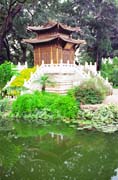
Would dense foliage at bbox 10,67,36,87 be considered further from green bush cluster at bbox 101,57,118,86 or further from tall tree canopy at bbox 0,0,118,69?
tall tree canopy at bbox 0,0,118,69

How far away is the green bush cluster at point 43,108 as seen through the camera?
1848cm

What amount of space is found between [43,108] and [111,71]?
16841 millimetres

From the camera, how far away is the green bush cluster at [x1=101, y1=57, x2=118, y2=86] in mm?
31828

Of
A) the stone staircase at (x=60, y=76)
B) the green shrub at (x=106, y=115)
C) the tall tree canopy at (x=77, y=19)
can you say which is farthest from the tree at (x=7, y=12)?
the green shrub at (x=106, y=115)

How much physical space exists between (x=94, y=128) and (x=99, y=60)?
26148mm

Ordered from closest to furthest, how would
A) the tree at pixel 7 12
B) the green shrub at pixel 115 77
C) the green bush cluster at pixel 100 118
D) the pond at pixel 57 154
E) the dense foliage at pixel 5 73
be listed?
the pond at pixel 57 154 < the green bush cluster at pixel 100 118 < the dense foliage at pixel 5 73 < the tree at pixel 7 12 < the green shrub at pixel 115 77

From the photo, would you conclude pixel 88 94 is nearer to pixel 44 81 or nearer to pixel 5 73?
pixel 44 81

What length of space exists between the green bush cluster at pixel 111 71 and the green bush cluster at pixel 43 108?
1369 cm

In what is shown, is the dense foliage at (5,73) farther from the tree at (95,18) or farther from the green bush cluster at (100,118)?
the tree at (95,18)

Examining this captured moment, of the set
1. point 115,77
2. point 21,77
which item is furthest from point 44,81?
point 115,77

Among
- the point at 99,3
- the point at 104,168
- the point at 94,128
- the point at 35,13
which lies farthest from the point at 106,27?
the point at 104,168

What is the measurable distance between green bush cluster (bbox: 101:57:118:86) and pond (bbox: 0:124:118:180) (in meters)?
17.0

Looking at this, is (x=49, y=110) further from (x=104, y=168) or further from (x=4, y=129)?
(x=104, y=168)

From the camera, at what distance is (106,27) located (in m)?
38.9
